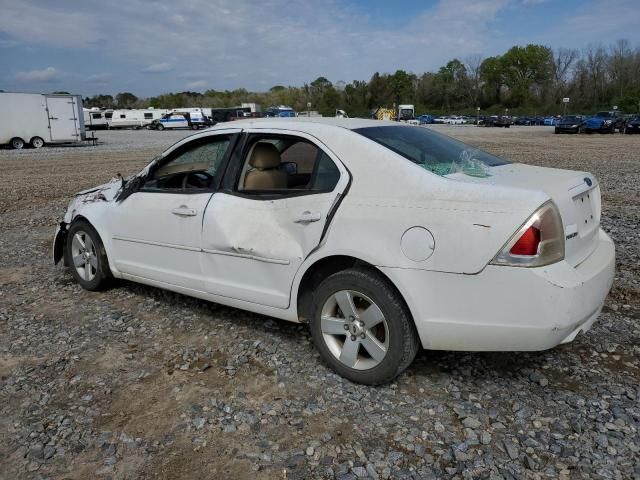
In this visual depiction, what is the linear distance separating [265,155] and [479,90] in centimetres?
12594

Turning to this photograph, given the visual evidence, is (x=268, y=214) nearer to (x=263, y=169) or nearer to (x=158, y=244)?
(x=263, y=169)

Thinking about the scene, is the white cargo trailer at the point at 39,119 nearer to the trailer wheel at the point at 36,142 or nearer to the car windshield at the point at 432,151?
the trailer wheel at the point at 36,142

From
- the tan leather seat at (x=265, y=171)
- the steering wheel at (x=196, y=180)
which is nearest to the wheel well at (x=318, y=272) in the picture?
the tan leather seat at (x=265, y=171)

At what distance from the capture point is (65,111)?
29.1 meters

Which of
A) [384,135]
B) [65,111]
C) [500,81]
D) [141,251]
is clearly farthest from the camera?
[500,81]

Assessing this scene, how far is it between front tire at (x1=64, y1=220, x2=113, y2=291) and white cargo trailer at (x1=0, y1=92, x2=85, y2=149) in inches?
1028

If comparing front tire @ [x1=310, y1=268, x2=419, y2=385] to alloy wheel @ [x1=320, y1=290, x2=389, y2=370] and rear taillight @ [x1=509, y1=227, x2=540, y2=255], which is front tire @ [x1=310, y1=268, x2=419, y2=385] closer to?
alloy wheel @ [x1=320, y1=290, x2=389, y2=370]

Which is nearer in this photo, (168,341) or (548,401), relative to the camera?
(548,401)

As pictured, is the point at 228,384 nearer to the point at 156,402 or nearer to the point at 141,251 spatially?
the point at 156,402

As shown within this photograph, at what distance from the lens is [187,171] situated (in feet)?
15.4

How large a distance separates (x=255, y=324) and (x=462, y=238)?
2.16 metres

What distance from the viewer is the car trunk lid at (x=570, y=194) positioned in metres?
2.96

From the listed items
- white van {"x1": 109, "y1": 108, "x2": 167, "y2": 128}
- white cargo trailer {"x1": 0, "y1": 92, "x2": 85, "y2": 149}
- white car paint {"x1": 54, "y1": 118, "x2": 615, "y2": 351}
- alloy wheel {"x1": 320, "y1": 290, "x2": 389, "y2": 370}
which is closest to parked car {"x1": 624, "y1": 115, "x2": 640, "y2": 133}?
white cargo trailer {"x1": 0, "y1": 92, "x2": 85, "y2": 149}

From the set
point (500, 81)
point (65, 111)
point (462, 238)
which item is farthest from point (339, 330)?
point (500, 81)
